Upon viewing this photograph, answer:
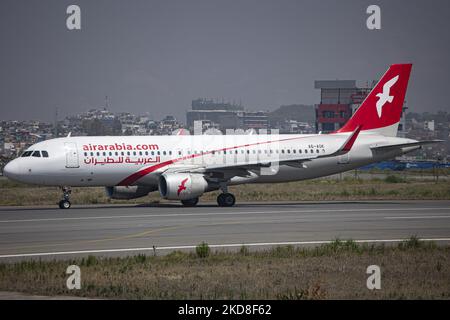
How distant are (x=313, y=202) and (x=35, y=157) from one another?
15361mm

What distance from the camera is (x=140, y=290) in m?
16.6

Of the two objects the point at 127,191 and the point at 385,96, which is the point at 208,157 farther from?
the point at 385,96

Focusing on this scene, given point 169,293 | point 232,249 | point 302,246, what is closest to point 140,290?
point 169,293

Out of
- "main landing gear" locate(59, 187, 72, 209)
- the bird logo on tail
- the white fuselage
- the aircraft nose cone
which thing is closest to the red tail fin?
the bird logo on tail

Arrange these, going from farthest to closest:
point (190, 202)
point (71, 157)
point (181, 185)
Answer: point (190, 202) < point (71, 157) < point (181, 185)

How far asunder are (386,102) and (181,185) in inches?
533

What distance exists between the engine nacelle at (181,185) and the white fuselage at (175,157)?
1.73 m

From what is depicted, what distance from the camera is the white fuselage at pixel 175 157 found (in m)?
38.4

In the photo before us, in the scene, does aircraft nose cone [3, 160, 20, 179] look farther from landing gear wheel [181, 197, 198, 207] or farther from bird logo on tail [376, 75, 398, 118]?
bird logo on tail [376, 75, 398, 118]

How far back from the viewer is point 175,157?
131 feet

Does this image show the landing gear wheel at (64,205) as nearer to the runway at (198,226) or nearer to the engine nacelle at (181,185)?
the runway at (198,226)

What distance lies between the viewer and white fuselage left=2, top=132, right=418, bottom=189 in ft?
126

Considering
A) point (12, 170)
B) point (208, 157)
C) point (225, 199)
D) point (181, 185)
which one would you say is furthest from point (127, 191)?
point (12, 170)
